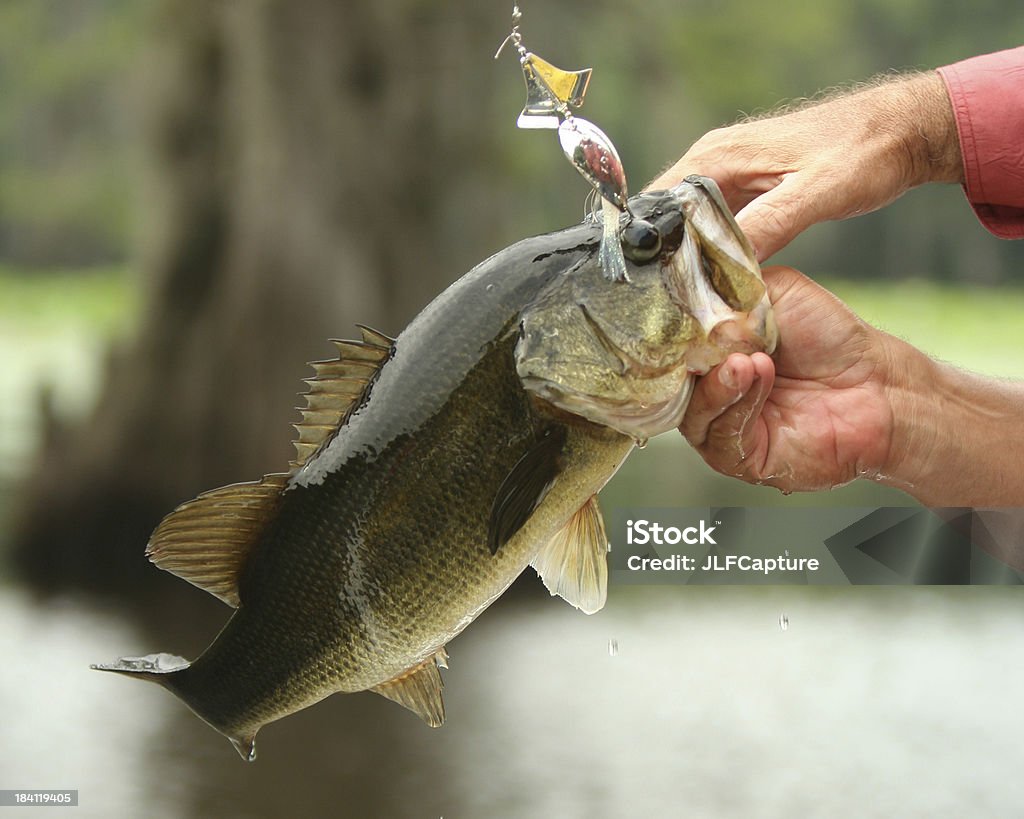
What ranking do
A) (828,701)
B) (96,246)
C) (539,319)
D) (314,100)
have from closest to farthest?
1. (539,319)
2. (828,701)
3. (314,100)
4. (96,246)

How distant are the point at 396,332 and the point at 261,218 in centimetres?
88

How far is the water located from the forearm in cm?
357

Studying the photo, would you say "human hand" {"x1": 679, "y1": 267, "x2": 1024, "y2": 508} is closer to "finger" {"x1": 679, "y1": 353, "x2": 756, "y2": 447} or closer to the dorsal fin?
"finger" {"x1": 679, "y1": 353, "x2": 756, "y2": 447}

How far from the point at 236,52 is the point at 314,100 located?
495 mm

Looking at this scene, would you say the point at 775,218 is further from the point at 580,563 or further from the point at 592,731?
the point at 592,731

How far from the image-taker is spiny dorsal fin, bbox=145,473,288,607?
1.21m

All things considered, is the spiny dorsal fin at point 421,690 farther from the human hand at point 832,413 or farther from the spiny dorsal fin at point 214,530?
the human hand at point 832,413

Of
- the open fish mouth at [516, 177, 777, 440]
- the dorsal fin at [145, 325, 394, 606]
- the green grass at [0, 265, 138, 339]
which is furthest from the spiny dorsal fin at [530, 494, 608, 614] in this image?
the green grass at [0, 265, 138, 339]

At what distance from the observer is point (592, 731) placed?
523cm

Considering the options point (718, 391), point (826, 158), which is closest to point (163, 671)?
point (718, 391)

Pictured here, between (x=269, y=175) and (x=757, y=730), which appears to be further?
(x=269, y=175)

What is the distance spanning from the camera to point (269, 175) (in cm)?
601

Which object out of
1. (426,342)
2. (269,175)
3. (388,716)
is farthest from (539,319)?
(269,175)

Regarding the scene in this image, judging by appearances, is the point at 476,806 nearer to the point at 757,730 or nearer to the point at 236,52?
the point at 757,730
